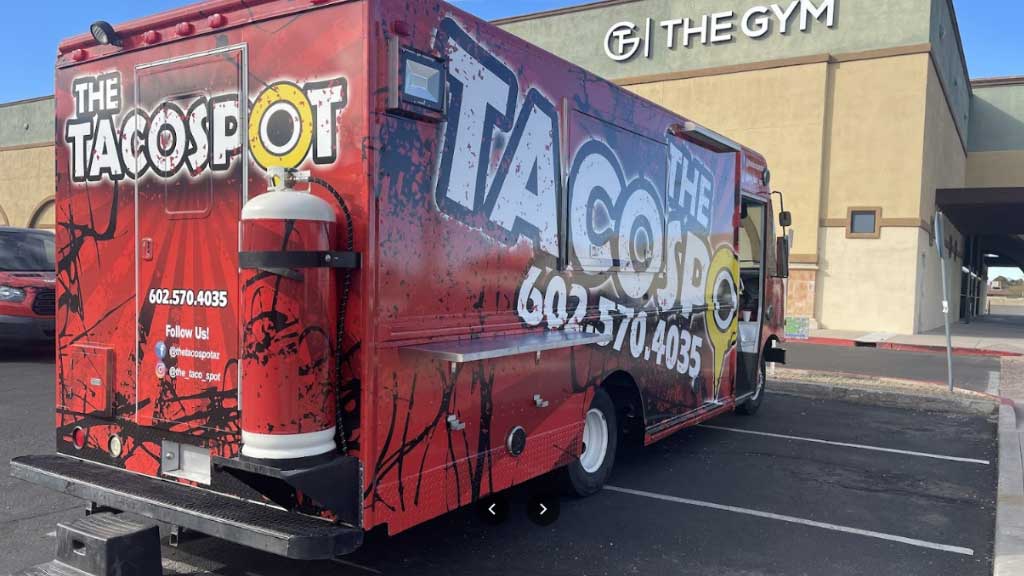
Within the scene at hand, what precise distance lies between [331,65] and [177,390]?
1841 mm

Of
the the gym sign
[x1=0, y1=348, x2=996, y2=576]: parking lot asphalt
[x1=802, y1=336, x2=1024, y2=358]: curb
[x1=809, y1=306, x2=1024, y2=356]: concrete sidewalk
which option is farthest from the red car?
the the gym sign

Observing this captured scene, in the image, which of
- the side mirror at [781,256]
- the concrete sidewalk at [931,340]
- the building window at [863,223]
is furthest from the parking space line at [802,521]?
the building window at [863,223]

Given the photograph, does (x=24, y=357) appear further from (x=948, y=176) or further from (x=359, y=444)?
(x=948, y=176)

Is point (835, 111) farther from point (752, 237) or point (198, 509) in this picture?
point (198, 509)

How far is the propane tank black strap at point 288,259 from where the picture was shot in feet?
10.6

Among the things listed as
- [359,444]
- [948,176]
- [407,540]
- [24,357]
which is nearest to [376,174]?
[359,444]

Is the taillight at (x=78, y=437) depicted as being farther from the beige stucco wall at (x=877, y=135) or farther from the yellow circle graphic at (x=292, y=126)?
the beige stucco wall at (x=877, y=135)

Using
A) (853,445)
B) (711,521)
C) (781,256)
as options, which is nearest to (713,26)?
(781,256)

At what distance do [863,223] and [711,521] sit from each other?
18.9 meters

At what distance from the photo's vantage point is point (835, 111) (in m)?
22.0

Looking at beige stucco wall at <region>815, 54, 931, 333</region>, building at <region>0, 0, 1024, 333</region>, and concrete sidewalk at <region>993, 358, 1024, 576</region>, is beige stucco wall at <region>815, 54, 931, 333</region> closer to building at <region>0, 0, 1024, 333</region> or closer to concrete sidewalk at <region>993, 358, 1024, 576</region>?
building at <region>0, 0, 1024, 333</region>

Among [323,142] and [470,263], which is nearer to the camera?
[323,142]

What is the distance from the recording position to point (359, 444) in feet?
11.4

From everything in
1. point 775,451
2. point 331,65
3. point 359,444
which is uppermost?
point 331,65
